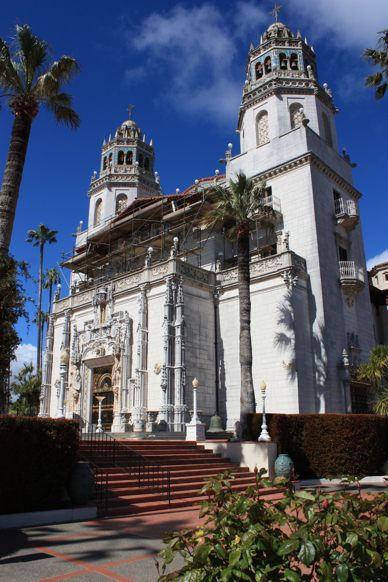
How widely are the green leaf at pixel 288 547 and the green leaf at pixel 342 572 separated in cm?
30

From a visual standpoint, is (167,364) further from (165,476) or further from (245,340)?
(165,476)

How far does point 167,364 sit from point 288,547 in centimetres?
2002

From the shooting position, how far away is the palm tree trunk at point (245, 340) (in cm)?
1880

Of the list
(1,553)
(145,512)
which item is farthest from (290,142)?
(1,553)

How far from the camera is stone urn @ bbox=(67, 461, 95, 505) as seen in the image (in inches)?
426

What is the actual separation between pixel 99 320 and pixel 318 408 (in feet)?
47.9

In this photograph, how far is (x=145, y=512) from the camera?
37.4 ft

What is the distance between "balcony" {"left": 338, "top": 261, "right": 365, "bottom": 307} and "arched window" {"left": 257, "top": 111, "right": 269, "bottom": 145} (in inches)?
407

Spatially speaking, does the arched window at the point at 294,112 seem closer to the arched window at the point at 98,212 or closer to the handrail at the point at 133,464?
the arched window at the point at 98,212

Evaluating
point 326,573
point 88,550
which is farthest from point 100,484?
point 326,573

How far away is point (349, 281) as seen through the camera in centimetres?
2597

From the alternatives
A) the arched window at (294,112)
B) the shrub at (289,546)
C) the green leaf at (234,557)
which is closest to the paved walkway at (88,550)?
the shrub at (289,546)

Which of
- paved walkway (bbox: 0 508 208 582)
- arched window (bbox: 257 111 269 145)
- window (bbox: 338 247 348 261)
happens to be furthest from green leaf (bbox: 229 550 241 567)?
arched window (bbox: 257 111 269 145)

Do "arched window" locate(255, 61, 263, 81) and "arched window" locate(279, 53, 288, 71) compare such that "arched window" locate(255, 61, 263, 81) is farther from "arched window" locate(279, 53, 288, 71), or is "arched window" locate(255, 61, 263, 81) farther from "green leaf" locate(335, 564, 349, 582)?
"green leaf" locate(335, 564, 349, 582)
